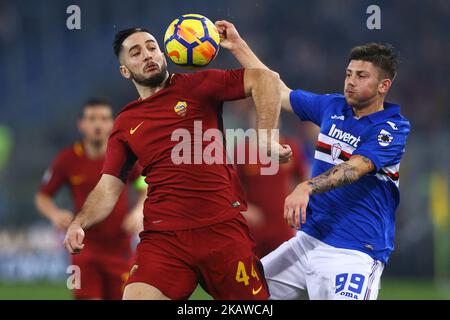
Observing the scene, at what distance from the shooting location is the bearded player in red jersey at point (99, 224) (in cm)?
852

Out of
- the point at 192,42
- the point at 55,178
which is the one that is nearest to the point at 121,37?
the point at 192,42

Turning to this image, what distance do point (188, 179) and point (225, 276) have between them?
2.32 ft

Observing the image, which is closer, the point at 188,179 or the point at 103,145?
the point at 188,179

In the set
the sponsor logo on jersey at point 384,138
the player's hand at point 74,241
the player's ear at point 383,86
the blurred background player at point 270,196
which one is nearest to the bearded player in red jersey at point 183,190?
the player's hand at point 74,241

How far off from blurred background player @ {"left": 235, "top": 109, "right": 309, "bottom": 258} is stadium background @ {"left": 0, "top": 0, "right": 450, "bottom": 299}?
313cm

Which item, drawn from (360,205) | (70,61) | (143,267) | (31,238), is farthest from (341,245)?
(70,61)

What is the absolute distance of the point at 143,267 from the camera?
5891 millimetres

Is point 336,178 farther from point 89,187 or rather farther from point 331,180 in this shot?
point 89,187

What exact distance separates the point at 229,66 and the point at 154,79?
989 centimetres

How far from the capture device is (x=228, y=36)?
6.39 metres

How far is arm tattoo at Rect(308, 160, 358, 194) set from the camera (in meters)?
5.61
